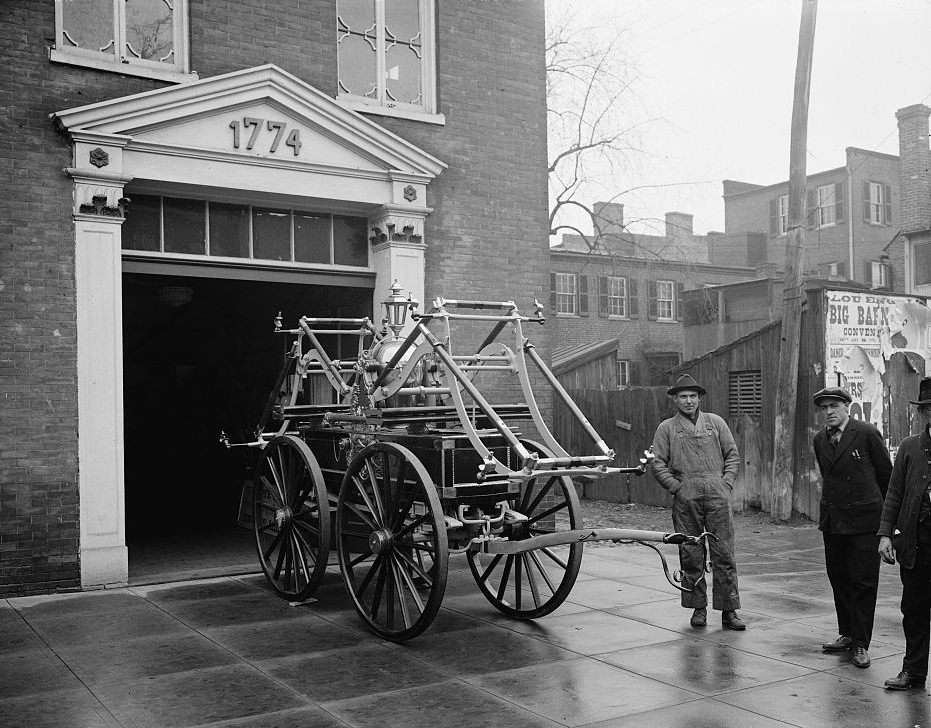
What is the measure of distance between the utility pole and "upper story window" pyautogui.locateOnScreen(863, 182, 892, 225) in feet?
97.4

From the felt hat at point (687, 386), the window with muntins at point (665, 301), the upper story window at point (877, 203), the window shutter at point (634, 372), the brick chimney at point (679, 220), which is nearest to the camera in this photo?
the felt hat at point (687, 386)

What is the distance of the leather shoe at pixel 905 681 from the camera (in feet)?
18.3

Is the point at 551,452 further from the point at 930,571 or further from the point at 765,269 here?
the point at 765,269

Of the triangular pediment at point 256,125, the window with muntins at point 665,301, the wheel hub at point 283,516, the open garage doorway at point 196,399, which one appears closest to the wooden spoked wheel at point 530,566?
the wheel hub at point 283,516

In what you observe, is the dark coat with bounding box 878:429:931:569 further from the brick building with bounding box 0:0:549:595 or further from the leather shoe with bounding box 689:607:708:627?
the brick building with bounding box 0:0:549:595

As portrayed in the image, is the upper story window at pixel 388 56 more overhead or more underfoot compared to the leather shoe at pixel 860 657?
more overhead

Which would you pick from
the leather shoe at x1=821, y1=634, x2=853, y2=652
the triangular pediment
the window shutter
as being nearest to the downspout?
the window shutter

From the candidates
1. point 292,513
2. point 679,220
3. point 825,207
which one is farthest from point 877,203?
point 292,513

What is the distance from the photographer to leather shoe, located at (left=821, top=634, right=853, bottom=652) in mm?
6402

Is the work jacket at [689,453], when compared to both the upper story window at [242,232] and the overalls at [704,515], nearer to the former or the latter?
the overalls at [704,515]

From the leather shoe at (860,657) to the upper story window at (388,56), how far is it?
7097 mm

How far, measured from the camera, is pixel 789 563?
33.0 ft

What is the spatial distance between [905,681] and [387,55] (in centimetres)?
818

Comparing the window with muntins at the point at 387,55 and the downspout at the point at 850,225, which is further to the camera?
the downspout at the point at 850,225
